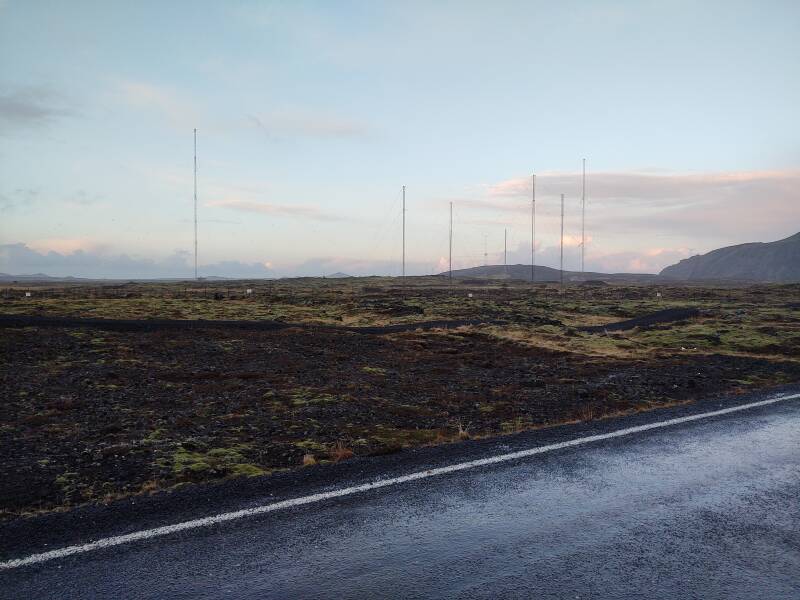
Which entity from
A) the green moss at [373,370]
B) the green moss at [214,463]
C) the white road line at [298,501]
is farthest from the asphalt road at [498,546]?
the green moss at [373,370]

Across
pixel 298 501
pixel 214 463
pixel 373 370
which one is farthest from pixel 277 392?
pixel 298 501

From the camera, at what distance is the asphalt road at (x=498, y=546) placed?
5.21 m

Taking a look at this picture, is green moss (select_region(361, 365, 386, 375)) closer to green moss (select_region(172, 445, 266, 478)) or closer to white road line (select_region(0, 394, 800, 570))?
green moss (select_region(172, 445, 266, 478))

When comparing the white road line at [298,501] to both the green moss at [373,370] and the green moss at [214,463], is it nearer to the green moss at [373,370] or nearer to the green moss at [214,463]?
the green moss at [214,463]

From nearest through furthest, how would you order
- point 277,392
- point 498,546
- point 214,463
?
point 498,546 → point 214,463 → point 277,392

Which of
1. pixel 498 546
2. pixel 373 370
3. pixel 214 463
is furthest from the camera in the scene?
pixel 373 370

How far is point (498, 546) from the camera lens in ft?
20.0

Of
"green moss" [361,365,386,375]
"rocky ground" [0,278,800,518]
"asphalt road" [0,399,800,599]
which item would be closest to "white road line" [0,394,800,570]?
"asphalt road" [0,399,800,599]

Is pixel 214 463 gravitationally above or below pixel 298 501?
below

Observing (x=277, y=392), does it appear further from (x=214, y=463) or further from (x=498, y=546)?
(x=498, y=546)

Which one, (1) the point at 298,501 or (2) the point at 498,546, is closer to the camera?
(2) the point at 498,546

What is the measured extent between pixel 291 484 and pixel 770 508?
6692mm

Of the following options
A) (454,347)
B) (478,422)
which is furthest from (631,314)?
Result: (478,422)

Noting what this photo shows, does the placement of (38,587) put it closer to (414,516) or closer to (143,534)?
(143,534)
